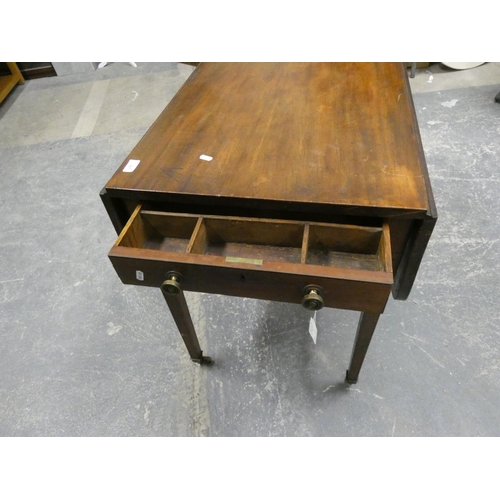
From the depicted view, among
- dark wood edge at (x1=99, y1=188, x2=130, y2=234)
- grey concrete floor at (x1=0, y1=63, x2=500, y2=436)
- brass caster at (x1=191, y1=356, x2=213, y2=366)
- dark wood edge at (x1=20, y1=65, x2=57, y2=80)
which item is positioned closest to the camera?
dark wood edge at (x1=99, y1=188, x2=130, y2=234)

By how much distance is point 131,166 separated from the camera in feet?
3.01

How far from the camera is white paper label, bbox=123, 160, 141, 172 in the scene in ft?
2.98

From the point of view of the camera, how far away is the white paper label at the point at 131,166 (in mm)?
909

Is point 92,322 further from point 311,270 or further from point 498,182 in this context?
point 498,182

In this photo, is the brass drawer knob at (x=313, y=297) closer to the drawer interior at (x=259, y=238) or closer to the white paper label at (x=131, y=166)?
the drawer interior at (x=259, y=238)

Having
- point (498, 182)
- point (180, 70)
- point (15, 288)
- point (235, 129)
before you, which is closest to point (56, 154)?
point (15, 288)

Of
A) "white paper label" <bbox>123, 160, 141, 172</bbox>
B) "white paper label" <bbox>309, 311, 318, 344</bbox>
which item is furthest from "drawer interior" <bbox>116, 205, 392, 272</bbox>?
"white paper label" <bbox>309, 311, 318, 344</bbox>

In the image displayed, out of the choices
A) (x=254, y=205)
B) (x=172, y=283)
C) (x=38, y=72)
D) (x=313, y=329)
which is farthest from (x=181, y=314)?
(x=38, y=72)

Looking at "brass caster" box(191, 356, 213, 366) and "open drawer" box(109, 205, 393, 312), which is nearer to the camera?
"open drawer" box(109, 205, 393, 312)

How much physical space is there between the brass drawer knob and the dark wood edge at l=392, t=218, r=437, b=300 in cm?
27

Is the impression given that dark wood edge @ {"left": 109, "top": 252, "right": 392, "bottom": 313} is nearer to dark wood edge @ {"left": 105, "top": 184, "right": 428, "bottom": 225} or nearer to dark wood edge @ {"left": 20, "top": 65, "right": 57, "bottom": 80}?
dark wood edge @ {"left": 105, "top": 184, "right": 428, "bottom": 225}

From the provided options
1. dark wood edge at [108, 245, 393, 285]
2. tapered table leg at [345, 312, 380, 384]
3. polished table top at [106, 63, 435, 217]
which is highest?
polished table top at [106, 63, 435, 217]

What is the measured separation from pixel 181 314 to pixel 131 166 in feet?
1.31

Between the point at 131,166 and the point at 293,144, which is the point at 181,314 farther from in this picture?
the point at 293,144
